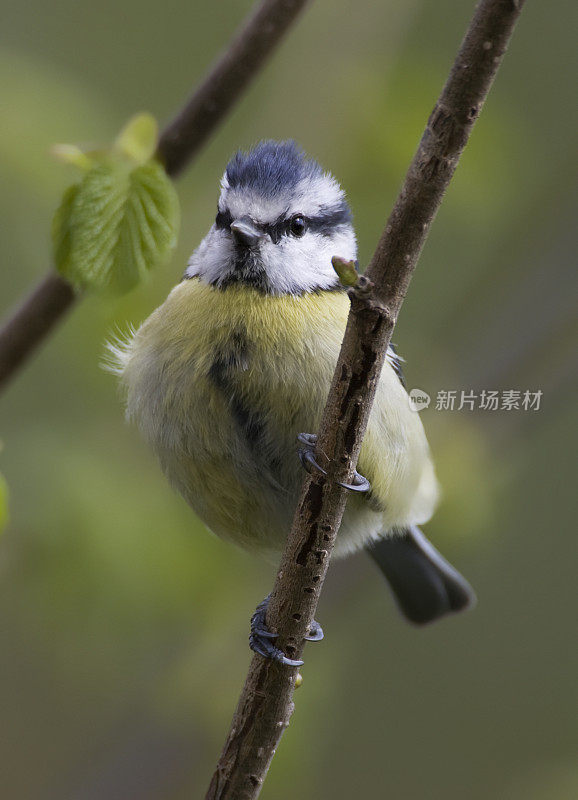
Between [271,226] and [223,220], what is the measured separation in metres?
0.11

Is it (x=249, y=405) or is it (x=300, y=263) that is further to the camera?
(x=300, y=263)

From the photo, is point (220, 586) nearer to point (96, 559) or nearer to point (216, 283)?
point (96, 559)

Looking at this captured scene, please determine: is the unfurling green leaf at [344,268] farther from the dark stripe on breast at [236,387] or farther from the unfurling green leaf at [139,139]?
the dark stripe on breast at [236,387]

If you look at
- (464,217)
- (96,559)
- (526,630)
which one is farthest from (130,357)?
(526,630)

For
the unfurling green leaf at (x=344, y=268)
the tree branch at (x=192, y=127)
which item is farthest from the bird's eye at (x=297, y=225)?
the unfurling green leaf at (x=344, y=268)

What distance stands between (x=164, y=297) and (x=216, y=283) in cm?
37

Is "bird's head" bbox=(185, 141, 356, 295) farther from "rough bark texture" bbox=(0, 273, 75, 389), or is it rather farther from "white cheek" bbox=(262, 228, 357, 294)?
"rough bark texture" bbox=(0, 273, 75, 389)

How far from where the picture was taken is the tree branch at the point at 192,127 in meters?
1.27

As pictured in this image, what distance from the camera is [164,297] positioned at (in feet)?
7.10

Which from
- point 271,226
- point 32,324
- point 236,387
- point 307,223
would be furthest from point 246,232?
point 32,324

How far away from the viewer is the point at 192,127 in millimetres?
1283

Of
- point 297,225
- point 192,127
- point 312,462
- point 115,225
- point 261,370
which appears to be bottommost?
point 312,462
